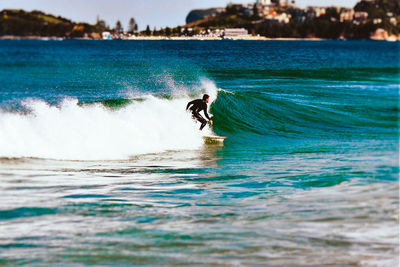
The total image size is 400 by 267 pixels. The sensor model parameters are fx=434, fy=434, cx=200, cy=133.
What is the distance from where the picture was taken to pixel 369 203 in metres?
6.65

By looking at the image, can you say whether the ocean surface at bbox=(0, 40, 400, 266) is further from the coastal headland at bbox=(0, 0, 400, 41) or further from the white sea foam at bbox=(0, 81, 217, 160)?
the coastal headland at bbox=(0, 0, 400, 41)

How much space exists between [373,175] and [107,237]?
5275 mm

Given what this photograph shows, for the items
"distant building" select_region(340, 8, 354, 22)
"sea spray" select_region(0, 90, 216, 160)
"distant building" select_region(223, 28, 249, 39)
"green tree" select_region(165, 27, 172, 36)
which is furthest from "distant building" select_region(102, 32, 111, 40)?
"sea spray" select_region(0, 90, 216, 160)

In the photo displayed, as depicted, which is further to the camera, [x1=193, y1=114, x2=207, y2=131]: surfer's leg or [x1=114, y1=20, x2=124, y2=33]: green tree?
[x1=114, y1=20, x2=124, y2=33]: green tree

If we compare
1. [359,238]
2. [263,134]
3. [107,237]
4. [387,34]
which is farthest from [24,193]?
[387,34]

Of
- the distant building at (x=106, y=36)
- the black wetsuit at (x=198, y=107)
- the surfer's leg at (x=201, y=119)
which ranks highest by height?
the distant building at (x=106, y=36)

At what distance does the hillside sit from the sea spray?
326 ft

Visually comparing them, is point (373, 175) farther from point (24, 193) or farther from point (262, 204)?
point (24, 193)

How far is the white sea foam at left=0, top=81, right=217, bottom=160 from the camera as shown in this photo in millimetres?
11109

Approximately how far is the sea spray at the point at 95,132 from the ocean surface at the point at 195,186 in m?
0.05

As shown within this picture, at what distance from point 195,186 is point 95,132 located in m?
6.21

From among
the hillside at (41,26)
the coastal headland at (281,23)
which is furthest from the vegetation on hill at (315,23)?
the hillside at (41,26)

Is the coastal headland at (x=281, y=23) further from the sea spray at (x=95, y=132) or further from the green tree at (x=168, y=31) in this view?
the sea spray at (x=95, y=132)

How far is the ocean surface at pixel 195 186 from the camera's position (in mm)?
5219
